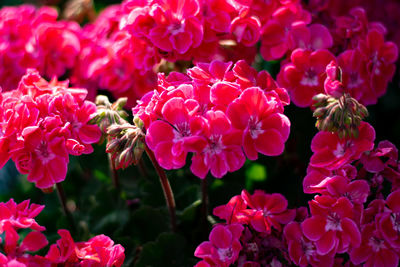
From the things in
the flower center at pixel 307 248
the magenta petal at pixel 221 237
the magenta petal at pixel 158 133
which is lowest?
the flower center at pixel 307 248

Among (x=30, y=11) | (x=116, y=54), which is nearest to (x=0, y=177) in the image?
(x=30, y=11)

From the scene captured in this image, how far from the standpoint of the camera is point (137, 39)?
1.16 metres

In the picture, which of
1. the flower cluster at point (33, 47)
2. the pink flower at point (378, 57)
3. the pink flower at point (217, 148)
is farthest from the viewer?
the flower cluster at point (33, 47)

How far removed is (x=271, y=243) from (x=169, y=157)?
0.29 meters

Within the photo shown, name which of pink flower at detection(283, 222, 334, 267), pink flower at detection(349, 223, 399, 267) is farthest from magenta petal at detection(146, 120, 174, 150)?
pink flower at detection(349, 223, 399, 267)

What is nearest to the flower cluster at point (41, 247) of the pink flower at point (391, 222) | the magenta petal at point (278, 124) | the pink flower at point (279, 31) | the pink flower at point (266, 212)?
the pink flower at point (266, 212)

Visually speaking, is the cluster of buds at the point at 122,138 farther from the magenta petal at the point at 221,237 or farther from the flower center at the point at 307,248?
the flower center at the point at 307,248

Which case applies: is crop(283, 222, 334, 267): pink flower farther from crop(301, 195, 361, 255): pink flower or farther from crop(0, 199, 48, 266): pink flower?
crop(0, 199, 48, 266): pink flower

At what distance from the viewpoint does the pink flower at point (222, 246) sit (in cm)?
90

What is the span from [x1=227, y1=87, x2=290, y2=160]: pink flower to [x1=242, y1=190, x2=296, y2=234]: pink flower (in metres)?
0.12

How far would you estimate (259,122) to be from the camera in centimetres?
92

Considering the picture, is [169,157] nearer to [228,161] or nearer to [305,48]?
[228,161]

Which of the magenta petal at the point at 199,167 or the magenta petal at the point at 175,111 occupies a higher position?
the magenta petal at the point at 175,111

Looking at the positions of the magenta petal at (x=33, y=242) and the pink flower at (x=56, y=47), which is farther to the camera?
the pink flower at (x=56, y=47)
